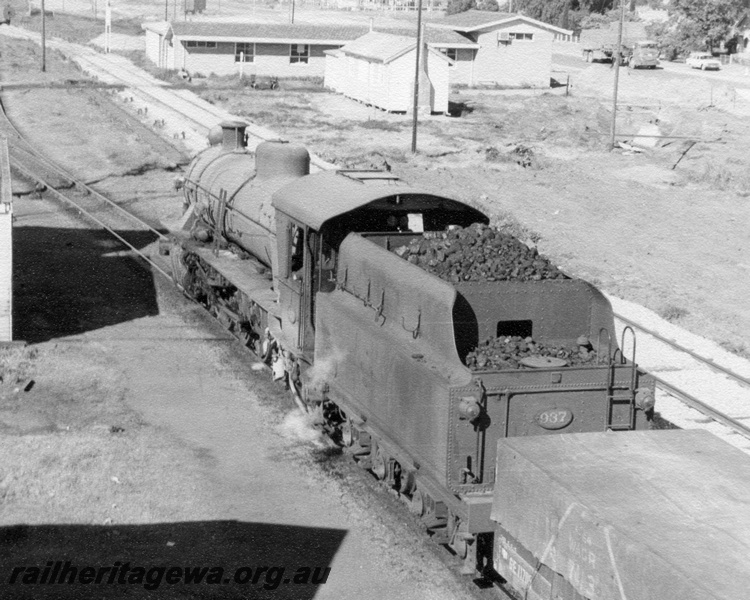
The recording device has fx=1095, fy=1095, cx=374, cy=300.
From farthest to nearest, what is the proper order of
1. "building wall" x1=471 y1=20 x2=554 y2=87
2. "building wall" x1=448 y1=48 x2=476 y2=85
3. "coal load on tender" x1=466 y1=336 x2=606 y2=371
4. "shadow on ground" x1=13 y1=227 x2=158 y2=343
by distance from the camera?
"building wall" x1=471 y1=20 x2=554 y2=87 < "building wall" x1=448 y1=48 x2=476 y2=85 < "shadow on ground" x1=13 y1=227 x2=158 y2=343 < "coal load on tender" x1=466 y1=336 x2=606 y2=371

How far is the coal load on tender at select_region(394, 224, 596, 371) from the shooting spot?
11008 mm

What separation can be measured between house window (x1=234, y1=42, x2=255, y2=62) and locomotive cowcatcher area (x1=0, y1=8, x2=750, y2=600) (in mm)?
30521

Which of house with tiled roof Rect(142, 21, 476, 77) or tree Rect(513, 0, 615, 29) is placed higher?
tree Rect(513, 0, 615, 29)

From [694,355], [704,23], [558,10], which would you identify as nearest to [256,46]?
[704,23]

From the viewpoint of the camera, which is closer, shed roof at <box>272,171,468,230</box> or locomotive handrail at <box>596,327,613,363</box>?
locomotive handrail at <box>596,327,613,363</box>

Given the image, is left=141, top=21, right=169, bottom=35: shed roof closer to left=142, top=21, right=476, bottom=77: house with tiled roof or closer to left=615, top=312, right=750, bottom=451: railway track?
left=142, top=21, right=476, bottom=77: house with tiled roof

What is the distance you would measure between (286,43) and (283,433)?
56.3m

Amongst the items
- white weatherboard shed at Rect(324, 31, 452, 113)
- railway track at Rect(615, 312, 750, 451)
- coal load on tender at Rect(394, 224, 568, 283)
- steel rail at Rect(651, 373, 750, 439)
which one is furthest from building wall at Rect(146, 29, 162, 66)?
coal load on tender at Rect(394, 224, 568, 283)

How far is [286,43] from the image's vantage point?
6850 cm

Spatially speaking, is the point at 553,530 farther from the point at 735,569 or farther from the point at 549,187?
the point at 549,187

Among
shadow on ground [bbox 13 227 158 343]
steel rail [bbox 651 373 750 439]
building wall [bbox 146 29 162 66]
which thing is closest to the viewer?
steel rail [bbox 651 373 750 439]

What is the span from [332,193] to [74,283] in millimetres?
10391

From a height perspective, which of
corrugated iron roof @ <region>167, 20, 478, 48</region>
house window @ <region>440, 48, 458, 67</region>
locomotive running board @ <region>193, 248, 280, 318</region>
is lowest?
locomotive running board @ <region>193, 248, 280, 318</region>

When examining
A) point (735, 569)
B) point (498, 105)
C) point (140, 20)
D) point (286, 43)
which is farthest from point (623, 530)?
point (140, 20)
